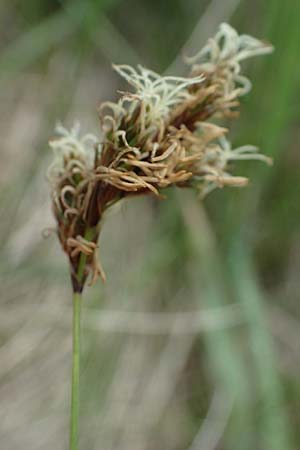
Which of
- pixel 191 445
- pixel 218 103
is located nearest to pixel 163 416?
pixel 191 445

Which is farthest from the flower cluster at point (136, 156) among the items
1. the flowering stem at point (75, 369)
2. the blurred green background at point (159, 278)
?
the blurred green background at point (159, 278)

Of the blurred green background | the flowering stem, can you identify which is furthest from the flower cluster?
the blurred green background

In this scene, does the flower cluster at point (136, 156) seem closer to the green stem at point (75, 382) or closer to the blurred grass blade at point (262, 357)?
the green stem at point (75, 382)

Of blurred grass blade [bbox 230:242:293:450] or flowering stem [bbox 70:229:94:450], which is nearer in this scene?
flowering stem [bbox 70:229:94:450]

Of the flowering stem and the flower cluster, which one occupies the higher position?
the flower cluster

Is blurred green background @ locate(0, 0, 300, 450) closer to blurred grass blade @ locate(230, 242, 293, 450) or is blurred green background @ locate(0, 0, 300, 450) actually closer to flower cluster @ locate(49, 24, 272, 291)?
blurred grass blade @ locate(230, 242, 293, 450)

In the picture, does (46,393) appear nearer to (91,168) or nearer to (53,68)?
(53,68)
